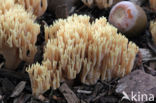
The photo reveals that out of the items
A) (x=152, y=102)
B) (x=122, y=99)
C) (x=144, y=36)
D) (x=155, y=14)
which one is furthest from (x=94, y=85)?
(x=155, y=14)

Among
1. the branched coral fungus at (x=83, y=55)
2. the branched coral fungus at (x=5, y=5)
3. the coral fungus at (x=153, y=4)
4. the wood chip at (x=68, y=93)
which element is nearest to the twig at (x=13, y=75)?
the branched coral fungus at (x=83, y=55)

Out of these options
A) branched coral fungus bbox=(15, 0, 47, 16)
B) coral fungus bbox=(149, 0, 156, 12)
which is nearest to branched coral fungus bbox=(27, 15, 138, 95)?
branched coral fungus bbox=(15, 0, 47, 16)

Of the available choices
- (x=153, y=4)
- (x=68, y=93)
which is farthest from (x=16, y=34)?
(x=153, y=4)

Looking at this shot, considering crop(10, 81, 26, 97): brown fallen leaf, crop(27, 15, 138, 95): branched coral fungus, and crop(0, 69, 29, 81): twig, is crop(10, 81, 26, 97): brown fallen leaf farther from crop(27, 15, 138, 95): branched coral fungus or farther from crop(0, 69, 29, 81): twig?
crop(27, 15, 138, 95): branched coral fungus

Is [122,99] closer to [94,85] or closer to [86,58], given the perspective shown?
[94,85]

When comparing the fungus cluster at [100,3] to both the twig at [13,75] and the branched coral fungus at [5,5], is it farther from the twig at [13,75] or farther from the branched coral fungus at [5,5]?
the twig at [13,75]

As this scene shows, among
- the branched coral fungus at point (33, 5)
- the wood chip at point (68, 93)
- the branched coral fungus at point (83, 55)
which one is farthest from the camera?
the branched coral fungus at point (33, 5)
